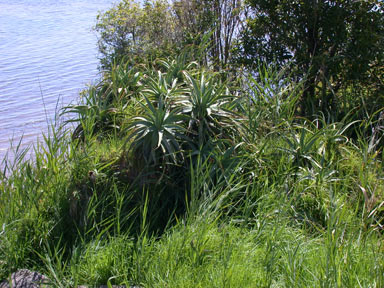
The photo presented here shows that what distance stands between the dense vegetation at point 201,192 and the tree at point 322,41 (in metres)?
0.05

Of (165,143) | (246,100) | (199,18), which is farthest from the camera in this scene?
(199,18)

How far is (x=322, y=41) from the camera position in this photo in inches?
264

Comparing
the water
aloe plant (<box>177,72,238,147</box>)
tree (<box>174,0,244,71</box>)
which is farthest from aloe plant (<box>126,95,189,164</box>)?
tree (<box>174,0,244,71</box>)

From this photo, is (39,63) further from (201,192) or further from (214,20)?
(201,192)

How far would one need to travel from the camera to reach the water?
990cm

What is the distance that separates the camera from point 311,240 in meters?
3.68

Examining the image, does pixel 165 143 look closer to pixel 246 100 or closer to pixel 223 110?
pixel 223 110

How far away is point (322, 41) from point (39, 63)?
9.59 metres

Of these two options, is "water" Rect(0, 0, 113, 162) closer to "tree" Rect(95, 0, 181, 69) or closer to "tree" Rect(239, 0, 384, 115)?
"tree" Rect(95, 0, 181, 69)

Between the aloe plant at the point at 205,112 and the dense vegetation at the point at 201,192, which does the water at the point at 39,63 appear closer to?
the dense vegetation at the point at 201,192

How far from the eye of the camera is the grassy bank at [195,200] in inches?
134

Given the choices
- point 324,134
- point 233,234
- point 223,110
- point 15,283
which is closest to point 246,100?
point 223,110

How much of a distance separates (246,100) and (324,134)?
89cm

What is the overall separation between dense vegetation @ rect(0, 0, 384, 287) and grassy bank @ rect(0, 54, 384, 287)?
0.01 metres
